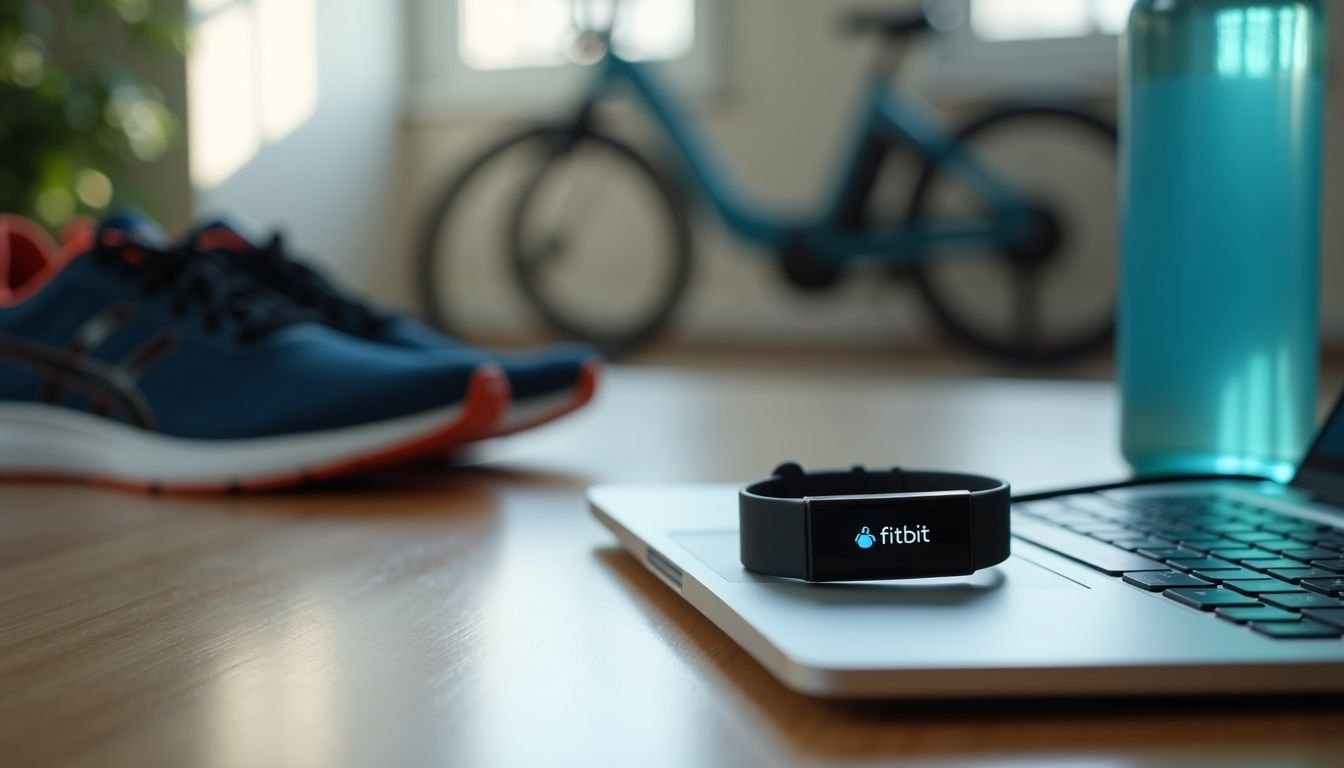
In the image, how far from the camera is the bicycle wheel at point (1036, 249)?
9.13 feet

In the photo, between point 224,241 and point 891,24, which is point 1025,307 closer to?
point 891,24

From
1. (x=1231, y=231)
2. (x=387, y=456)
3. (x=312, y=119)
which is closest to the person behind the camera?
(x=1231, y=231)

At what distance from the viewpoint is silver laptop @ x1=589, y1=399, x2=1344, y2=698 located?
0.26 m

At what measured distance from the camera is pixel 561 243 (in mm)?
3211

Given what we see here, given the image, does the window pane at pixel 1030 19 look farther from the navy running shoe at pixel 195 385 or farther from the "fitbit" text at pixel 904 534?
the "fitbit" text at pixel 904 534

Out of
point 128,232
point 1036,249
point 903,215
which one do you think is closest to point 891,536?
point 128,232

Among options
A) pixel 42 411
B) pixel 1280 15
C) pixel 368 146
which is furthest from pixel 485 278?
pixel 1280 15

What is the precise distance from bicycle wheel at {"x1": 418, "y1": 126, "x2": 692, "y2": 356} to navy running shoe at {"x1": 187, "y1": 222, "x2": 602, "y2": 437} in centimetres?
224

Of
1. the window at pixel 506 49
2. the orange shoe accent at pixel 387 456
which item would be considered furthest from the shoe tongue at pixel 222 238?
the window at pixel 506 49

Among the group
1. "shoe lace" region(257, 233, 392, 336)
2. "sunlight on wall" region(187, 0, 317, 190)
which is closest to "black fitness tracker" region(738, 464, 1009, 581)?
"shoe lace" region(257, 233, 392, 336)

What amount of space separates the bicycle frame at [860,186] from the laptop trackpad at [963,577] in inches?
96.5

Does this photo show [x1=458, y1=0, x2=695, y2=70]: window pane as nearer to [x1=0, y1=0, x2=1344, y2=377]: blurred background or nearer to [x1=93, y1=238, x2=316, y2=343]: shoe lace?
[x1=0, y1=0, x2=1344, y2=377]: blurred background

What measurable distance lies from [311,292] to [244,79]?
266cm

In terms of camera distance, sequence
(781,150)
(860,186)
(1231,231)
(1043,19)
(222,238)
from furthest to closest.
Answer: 1. (781,150)
2. (1043,19)
3. (860,186)
4. (222,238)
5. (1231,231)
